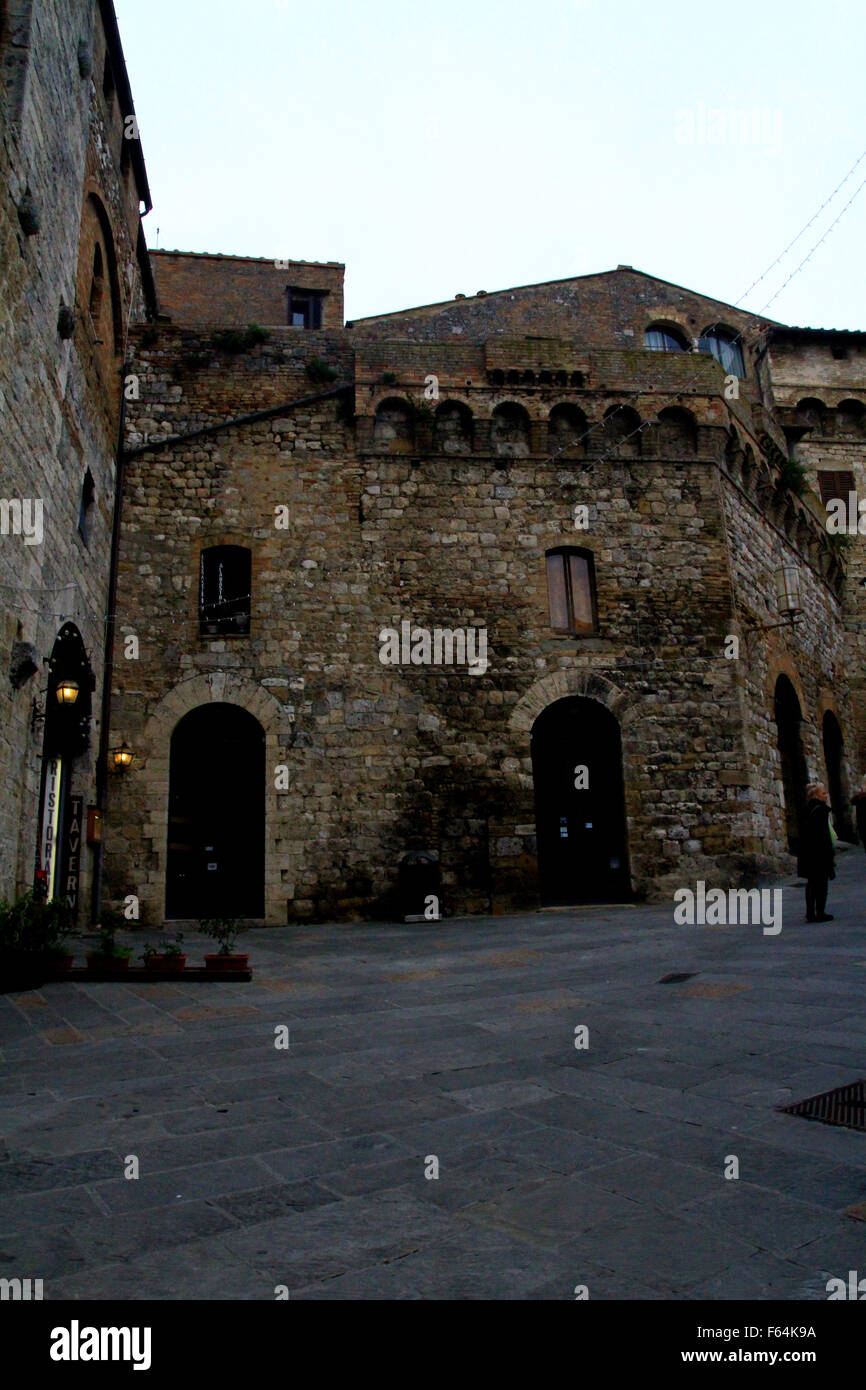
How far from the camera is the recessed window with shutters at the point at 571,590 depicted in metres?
13.3

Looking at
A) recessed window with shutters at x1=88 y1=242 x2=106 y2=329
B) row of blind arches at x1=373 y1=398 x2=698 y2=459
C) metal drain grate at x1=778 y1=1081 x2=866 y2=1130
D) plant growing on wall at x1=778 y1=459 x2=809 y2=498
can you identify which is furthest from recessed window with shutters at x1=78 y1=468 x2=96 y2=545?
plant growing on wall at x1=778 y1=459 x2=809 y2=498

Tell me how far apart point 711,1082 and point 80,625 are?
886cm

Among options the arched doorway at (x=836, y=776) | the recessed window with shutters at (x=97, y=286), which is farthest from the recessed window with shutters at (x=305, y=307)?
the arched doorway at (x=836, y=776)

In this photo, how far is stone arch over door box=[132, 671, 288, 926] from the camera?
11.5 meters

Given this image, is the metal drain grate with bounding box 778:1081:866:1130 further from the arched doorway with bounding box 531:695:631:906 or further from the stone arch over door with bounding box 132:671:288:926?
the arched doorway with bounding box 531:695:631:906

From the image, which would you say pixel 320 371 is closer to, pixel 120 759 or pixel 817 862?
pixel 120 759

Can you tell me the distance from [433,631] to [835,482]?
1467 centimetres

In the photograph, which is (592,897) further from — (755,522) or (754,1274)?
(754,1274)

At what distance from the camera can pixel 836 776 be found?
18.6 metres

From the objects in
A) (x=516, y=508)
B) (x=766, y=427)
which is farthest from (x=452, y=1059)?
(x=766, y=427)

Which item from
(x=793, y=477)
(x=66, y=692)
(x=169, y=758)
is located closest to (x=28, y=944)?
(x=66, y=692)

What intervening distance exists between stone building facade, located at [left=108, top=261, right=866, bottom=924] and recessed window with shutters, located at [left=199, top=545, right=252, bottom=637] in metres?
0.04

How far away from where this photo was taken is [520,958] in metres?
8.23

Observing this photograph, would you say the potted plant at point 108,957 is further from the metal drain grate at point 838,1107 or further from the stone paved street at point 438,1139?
the metal drain grate at point 838,1107
